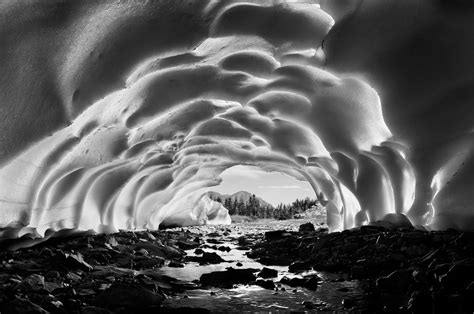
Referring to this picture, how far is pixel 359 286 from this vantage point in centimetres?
708

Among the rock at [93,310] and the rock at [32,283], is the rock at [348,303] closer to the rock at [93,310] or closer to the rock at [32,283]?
the rock at [93,310]

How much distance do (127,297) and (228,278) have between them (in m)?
2.56

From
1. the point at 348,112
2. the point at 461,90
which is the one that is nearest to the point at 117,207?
the point at 348,112

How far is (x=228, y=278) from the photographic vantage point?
7762 millimetres

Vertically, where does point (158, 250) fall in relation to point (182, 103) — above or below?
below

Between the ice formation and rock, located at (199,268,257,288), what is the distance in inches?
143

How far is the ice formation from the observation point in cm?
680

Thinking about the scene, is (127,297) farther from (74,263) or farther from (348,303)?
(74,263)

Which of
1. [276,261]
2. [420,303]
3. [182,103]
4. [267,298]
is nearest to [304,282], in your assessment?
[267,298]

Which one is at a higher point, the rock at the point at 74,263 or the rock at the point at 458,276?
the rock at the point at 458,276

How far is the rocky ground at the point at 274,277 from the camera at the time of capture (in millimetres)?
5059

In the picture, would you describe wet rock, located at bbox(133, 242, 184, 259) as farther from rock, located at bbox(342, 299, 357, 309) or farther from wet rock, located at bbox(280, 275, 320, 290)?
rock, located at bbox(342, 299, 357, 309)

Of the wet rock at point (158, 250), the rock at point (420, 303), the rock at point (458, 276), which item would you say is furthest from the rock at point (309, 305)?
the wet rock at point (158, 250)

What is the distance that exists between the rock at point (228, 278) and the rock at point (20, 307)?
337 centimetres
